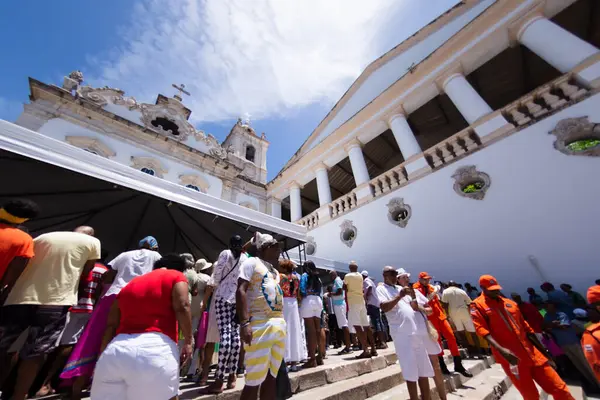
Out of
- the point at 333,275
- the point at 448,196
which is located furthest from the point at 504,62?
the point at 333,275

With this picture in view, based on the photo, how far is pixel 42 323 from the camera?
6.77 ft

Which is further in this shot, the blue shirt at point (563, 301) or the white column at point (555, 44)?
the white column at point (555, 44)

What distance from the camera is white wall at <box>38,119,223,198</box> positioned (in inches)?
377

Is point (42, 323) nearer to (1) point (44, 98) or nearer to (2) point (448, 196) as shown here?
(2) point (448, 196)

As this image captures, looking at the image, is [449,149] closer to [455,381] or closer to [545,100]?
[545,100]

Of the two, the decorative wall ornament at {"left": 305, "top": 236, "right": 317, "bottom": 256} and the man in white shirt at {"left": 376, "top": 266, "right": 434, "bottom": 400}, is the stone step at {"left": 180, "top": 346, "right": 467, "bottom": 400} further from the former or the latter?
the decorative wall ornament at {"left": 305, "top": 236, "right": 317, "bottom": 256}

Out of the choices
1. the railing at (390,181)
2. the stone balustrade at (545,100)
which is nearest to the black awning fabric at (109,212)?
the railing at (390,181)

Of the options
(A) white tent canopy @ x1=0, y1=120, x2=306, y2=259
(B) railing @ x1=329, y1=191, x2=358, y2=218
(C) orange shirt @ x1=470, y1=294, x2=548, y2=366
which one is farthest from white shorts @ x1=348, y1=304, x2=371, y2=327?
(B) railing @ x1=329, y1=191, x2=358, y2=218

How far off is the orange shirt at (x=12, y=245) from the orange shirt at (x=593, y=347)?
5.17 metres

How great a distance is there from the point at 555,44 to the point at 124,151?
15289 mm

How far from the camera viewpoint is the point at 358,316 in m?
4.43

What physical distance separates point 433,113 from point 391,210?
255 inches

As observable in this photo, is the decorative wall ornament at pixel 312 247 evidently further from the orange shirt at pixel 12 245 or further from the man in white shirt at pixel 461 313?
the orange shirt at pixel 12 245

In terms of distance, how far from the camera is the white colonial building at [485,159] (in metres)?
5.89
